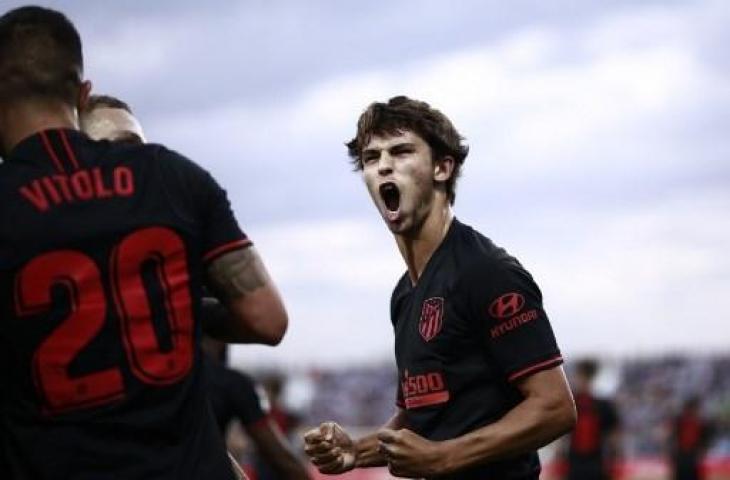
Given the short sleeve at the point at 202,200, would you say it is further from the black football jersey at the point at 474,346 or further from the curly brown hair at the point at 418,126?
the curly brown hair at the point at 418,126

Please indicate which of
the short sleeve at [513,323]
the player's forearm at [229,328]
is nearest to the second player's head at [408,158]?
the short sleeve at [513,323]

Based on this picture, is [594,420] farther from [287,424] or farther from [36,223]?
[36,223]

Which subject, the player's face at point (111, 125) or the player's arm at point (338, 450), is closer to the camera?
the player's face at point (111, 125)

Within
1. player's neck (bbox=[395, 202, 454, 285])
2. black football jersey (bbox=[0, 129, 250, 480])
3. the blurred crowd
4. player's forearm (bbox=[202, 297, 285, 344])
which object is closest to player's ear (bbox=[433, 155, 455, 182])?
player's neck (bbox=[395, 202, 454, 285])

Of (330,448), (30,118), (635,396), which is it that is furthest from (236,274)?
(635,396)

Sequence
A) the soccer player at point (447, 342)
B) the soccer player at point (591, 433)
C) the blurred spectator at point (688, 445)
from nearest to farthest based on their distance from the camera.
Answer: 1. the soccer player at point (447, 342)
2. the soccer player at point (591, 433)
3. the blurred spectator at point (688, 445)

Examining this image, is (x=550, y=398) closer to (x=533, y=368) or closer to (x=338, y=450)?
(x=533, y=368)

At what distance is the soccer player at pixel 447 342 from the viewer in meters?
4.95

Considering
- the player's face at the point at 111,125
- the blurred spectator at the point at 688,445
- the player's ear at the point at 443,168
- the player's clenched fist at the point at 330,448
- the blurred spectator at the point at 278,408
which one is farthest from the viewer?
the blurred spectator at the point at 688,445

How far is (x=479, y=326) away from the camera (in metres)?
5.12

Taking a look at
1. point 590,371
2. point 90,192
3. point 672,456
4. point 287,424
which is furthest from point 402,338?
point 672,456

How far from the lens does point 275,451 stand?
30.0 ft

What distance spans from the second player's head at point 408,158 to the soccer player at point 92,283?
5.61 feet

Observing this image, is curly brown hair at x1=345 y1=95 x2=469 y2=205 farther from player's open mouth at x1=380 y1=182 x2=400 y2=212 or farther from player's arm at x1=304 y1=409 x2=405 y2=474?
player's arm at x1=304 y1=409 x2=405 y2=474
